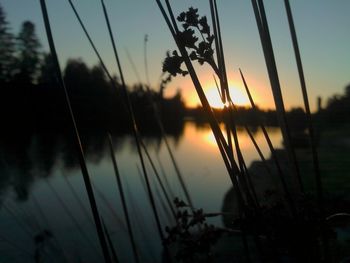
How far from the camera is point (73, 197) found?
11.3 m

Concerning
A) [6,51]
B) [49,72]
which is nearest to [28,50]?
[6,51]

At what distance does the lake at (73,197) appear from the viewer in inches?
205

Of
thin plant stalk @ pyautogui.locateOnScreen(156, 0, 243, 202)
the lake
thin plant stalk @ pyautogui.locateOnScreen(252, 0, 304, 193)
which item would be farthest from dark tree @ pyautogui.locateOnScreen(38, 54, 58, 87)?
the lake

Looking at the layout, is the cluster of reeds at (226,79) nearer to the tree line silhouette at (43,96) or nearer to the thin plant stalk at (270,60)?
the thin plant stalk at (270,60)

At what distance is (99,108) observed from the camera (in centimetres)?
4834

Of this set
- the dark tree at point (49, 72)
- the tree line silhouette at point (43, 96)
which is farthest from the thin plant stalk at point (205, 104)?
the tree line silhouette at point (43, 96)

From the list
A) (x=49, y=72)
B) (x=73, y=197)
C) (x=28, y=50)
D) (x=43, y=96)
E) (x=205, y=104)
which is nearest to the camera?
(x=205, y=104)

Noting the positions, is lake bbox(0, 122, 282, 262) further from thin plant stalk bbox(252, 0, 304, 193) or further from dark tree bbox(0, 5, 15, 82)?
dark tree bbox(0, 5, 15, 82)

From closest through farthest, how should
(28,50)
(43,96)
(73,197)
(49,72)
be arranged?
(49,72)
(73,197)
(43,96)
(28,50)

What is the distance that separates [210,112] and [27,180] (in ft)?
45.1

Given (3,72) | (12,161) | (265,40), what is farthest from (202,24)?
(3,72)

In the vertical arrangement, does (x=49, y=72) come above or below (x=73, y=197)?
above

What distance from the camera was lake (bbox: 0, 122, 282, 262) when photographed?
17.1ft

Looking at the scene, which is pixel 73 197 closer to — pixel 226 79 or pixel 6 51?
pixel 226 79
